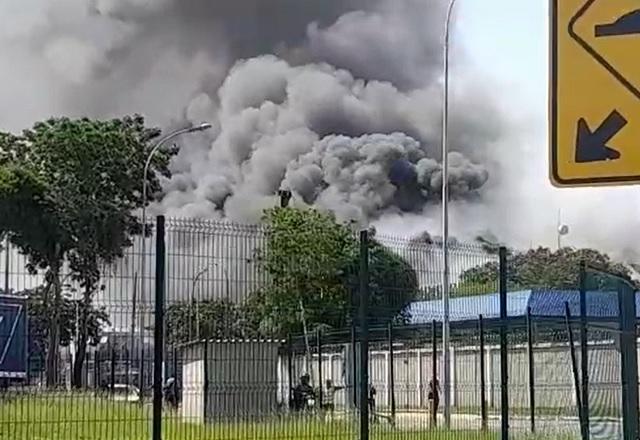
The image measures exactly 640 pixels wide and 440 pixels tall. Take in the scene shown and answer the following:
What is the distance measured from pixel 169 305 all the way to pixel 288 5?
66658 mm

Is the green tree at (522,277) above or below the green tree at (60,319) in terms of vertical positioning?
above

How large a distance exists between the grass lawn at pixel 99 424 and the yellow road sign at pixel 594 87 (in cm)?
763

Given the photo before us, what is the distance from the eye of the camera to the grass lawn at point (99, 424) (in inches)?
377

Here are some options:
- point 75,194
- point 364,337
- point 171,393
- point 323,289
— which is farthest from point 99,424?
point 75,194

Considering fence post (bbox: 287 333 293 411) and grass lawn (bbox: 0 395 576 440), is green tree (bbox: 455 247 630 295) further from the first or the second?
grass lawn (bbox: 0 395 576 440)

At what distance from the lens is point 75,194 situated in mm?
15969

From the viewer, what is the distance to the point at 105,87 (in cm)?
6994

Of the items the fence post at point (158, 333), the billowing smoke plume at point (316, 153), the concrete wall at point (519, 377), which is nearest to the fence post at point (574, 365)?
the concrete wall at point (519, 377)

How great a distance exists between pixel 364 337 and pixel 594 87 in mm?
9065

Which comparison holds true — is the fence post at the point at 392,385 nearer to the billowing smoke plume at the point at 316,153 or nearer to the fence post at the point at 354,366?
the fence post at the point at 354,366

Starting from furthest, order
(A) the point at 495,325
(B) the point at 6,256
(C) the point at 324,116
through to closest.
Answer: (C) the point at 324,116, (A) the point at 495,325, (B) the point at 6,256

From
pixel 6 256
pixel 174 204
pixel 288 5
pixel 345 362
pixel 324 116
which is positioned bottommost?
pixel 345 362

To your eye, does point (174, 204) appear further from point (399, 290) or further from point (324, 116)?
point (399, 290)

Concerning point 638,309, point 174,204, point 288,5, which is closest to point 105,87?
point 174,204
